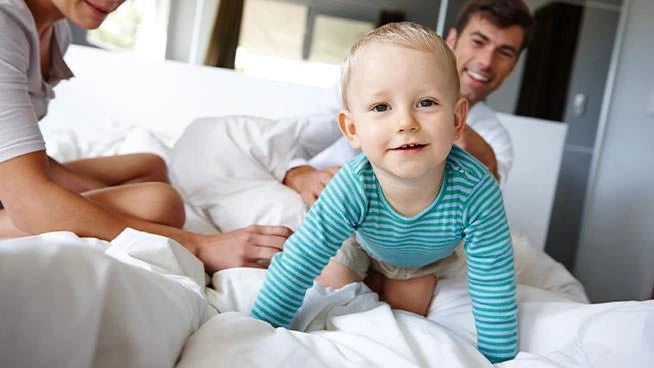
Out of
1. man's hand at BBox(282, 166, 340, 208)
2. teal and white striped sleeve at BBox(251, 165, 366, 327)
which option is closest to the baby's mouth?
teal and white striped sleeve at BBox(251, 165, 366, 327)

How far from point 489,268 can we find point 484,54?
904 mm

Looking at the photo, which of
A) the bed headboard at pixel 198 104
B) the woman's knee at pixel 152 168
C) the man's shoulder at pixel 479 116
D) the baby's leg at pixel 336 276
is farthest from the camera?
the bed headboard at pixel 198 104

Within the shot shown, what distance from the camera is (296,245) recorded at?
35.4 inches

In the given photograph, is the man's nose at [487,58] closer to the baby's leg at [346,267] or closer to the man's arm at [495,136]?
the man's arm at [495,136]

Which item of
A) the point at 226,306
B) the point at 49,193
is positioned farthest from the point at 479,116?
the point at 49,193

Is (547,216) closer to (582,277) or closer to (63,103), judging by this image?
(582,277)

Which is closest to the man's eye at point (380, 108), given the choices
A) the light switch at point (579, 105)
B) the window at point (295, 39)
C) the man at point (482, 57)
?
the man at point (482, 57)

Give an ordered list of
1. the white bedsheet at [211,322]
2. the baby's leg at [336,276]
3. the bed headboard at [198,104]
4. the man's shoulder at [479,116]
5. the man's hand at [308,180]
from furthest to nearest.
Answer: the bed headboard at [198,104] < the man's shoulder at [479,116] < the man's hand at [308,180] < the baby's leg at [336,276] < the white bedsheet at [211,322]

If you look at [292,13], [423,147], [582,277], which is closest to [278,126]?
[423,147]

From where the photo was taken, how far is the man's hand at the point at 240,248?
1022 millimetres

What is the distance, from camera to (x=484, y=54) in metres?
1.64

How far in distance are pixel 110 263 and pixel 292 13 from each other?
8.31 feet

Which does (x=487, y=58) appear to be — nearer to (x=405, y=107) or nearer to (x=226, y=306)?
(x=405, y=107)

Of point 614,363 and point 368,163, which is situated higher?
point 368,163
